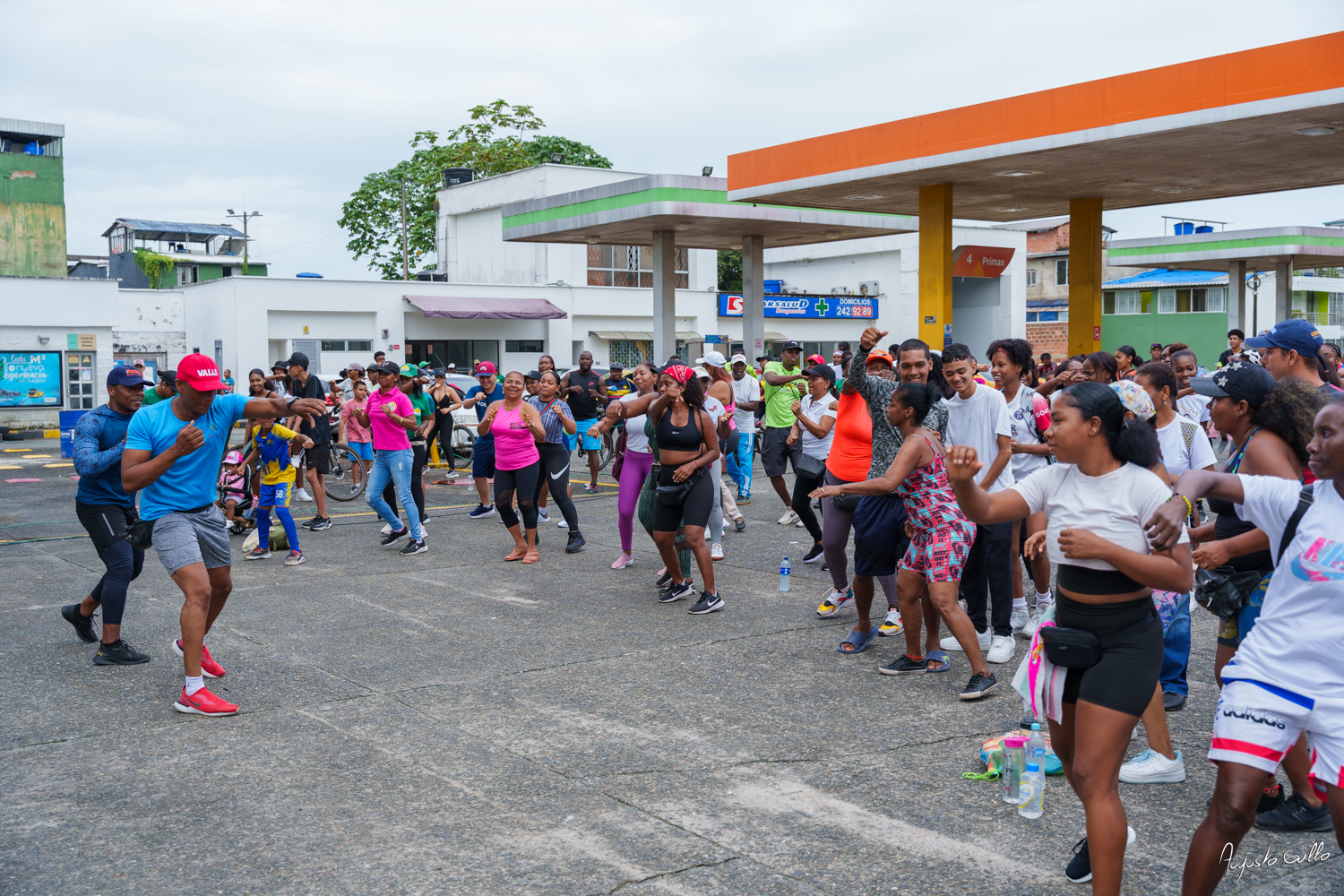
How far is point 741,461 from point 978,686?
25.4 ft

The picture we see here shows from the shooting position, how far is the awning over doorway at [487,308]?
121 ft

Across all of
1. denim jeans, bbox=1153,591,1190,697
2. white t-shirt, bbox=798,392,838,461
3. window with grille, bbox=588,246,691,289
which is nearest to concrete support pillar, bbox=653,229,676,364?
white t-shirt, bbox=798,392,838,461

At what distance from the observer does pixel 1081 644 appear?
3479 millimetres

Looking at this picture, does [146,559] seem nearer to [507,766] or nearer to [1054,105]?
Answer: [507,766]

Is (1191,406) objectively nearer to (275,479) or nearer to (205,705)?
(205,705)

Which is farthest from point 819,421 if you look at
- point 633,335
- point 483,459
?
point 633,335

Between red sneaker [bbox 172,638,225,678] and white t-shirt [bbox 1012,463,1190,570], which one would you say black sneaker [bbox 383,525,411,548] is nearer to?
red sneaker [bbox 172,638,225,678]

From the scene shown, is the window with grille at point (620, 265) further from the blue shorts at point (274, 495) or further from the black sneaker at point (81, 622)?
the black sneaker at point (81, 622)

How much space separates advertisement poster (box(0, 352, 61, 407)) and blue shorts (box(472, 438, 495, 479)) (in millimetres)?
22712

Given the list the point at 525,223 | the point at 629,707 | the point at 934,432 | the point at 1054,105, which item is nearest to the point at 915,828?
the point at 629,707

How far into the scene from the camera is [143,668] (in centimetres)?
680

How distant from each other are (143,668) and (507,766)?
299cm

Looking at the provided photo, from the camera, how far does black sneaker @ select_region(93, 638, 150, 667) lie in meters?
6.86

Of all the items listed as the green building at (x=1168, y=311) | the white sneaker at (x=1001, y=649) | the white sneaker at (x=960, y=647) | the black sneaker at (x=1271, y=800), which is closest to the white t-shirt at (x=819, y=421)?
the white sneaker at (x=960, y=647)
